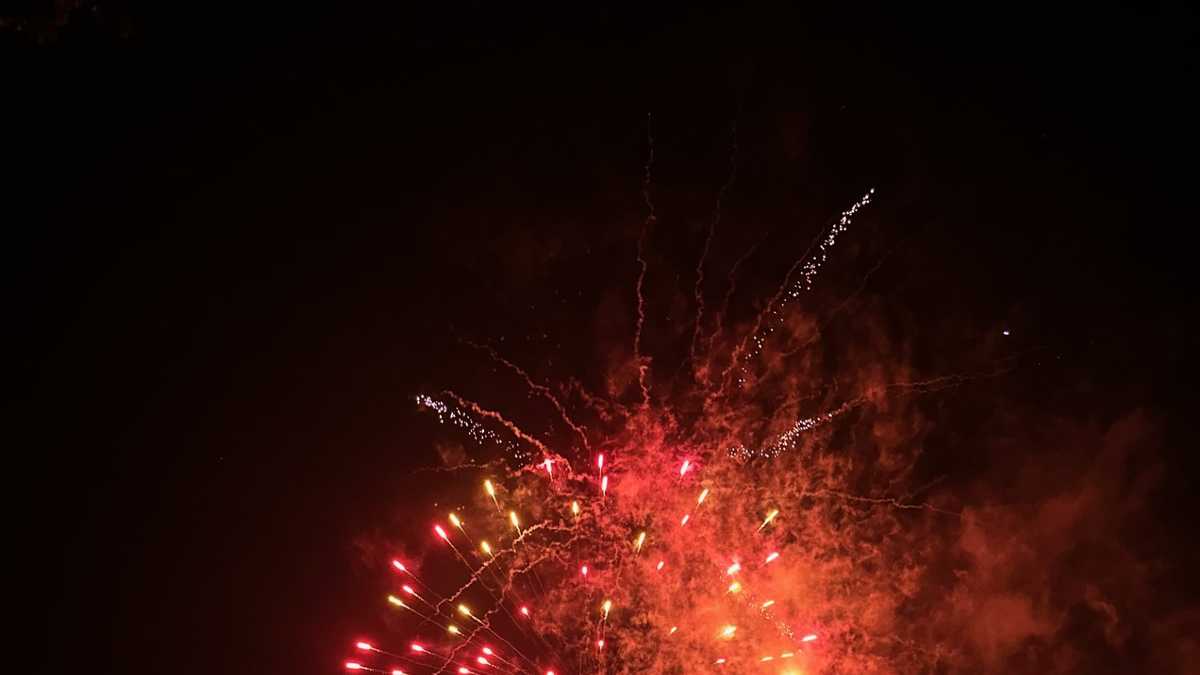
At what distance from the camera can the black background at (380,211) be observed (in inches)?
224

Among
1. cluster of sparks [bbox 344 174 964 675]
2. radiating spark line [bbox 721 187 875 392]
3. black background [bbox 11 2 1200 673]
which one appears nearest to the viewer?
cluster of sparks [bbox 344 174 964 675]

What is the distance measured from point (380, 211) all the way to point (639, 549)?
3123 millimetres

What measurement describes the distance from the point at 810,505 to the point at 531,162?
3.19 metres

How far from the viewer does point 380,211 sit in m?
5.93

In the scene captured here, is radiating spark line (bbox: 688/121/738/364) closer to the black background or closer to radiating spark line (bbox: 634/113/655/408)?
the black background

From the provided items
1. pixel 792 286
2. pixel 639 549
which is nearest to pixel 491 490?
pixel 639 549

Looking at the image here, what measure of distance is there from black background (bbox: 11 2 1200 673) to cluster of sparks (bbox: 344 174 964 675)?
23.7 inches

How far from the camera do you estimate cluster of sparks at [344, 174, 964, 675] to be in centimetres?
535

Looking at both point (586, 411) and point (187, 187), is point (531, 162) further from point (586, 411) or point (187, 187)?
point (187, 187)

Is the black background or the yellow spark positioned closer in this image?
the yellow spark

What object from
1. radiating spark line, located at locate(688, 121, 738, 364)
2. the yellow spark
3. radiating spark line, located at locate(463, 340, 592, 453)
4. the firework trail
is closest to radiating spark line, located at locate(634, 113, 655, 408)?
the firework trail

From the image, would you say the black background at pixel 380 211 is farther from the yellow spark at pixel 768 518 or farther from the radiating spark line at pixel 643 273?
the yellow spark at pixel 768 518

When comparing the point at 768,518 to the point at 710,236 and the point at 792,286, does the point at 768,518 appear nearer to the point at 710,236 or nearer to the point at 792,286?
the point at 792,286

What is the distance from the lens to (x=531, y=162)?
5.79 m
